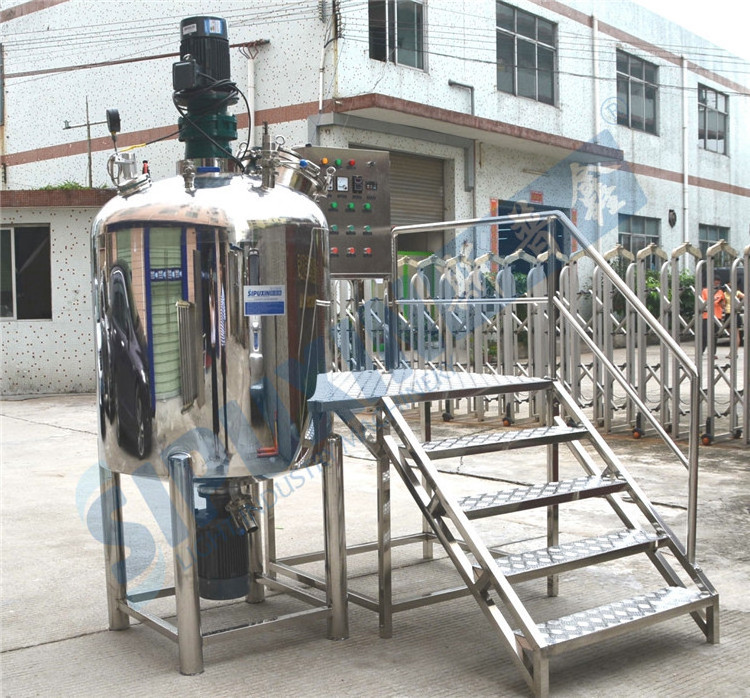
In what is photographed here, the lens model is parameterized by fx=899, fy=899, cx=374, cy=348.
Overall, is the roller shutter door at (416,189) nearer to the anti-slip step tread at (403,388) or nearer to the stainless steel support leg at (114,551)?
the anti-slip step tread at (403,388)

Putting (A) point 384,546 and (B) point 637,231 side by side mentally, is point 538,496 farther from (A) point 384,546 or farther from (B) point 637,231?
(B) point 637,231

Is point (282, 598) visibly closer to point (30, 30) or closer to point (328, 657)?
point (328, 657)

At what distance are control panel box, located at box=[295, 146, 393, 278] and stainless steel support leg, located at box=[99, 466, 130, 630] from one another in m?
2.13

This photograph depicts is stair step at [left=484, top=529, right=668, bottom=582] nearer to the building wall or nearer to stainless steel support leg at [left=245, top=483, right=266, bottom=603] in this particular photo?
stainless steel support leg at [left=245, top=483, right=266, bottom=603]

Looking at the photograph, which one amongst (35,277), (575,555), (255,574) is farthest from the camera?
(35,277)

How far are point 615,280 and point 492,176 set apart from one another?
14.0m

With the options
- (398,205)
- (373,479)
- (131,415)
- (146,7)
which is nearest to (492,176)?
(398,205)

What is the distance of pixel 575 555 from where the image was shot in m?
3.41

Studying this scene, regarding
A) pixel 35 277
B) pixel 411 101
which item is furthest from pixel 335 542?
pixel 411 101

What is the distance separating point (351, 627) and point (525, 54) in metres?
16.3

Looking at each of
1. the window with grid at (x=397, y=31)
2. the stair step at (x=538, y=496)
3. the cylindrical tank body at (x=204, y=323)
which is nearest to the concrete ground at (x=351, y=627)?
the stair step at (x=538, y=496)

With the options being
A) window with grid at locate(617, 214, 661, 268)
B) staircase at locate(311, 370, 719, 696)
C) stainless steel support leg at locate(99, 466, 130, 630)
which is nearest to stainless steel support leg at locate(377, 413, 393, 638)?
staircase at locate(311, 370, 719, 696)

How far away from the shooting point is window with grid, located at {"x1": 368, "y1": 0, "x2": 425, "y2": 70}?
14789 millimetres

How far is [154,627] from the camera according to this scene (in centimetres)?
342
